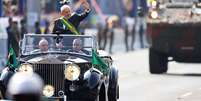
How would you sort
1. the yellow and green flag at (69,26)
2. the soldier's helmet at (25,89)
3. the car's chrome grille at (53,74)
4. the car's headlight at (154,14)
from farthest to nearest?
the car's headlight at (154,14) → the yellow and green flag at (69,26) → the car's chrome grille at (53,74) → the soldier's helmet at (25,89)

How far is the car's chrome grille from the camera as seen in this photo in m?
11.2

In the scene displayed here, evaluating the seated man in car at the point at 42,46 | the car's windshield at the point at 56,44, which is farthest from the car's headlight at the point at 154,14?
the seated man in car at the point at 42,46

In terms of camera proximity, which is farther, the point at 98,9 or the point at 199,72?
the point at 98,9

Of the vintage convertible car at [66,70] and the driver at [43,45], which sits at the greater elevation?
the driver at [43,45]

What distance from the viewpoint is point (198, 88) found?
18.9m

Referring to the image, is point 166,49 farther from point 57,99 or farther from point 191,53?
point 57,99

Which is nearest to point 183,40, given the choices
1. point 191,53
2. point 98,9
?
point 191,53

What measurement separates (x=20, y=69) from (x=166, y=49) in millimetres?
11768

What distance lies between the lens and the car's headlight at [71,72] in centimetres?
1109

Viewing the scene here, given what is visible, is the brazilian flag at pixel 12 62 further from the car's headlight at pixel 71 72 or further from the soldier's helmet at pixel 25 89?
the soldier's helmet at pixel 25 89

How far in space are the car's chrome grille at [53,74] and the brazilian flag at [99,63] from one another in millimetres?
661

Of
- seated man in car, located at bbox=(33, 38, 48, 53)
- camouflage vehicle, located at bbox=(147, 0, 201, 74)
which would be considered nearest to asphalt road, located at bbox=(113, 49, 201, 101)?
camouflage vehicle, located at bbox=(147, 0, 201, 74)

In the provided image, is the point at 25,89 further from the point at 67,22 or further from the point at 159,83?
the point at 159,83

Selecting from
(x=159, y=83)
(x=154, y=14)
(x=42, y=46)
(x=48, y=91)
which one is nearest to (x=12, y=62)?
(x=42, y=46)
